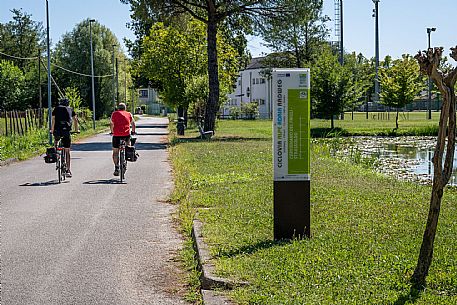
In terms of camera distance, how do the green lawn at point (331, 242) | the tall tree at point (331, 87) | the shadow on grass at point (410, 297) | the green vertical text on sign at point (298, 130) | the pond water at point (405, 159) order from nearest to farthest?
the shadow on grass at point (410, 297) → the green lawn at point (331, 242) → the green vertical text on sign at point (298, 130) → the pond water at point (405, 159) → the tall tree at point (331, 87)

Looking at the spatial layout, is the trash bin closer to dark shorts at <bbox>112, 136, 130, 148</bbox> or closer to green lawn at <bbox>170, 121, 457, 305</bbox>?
dark shorts at <bbox>112, 136, 130, 148</bbox>

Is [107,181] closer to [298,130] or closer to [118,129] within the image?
[118,129]

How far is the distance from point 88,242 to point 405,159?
17373 millimetres

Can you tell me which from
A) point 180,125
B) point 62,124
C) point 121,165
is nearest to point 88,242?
point 121,165

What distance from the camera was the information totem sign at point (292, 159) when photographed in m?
8.50

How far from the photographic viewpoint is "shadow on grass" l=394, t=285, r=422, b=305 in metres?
5.83

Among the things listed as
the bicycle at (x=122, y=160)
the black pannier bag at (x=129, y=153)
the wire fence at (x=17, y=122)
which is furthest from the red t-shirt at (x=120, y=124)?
the wire fence at (x=17, y=122)

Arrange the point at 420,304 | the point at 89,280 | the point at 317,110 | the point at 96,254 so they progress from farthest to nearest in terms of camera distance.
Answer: the point at 317,110, the point at 96,254, the point at 89,280, the point at 420,304

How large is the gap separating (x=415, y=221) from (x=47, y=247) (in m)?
5.00

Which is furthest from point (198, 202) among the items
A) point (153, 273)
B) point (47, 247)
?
point (153, 273)

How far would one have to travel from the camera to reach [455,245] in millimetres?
8016

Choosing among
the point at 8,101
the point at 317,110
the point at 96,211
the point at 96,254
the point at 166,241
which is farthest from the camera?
the point at 8,101

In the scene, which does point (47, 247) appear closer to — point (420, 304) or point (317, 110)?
point (420, 304)

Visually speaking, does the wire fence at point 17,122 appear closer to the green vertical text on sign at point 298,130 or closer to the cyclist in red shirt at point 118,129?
the cyclist in red shirt at point 118,129
